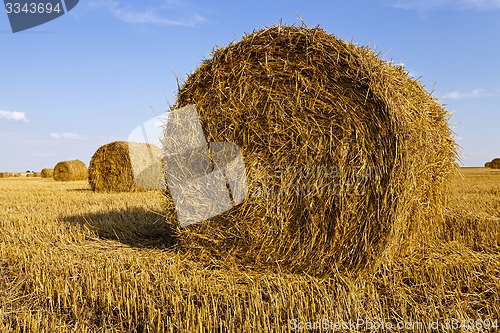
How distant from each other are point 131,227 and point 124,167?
5631 mm

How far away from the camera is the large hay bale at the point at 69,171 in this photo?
17.6 m

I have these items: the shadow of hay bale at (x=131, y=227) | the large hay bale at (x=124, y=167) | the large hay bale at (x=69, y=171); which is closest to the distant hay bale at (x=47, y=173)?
the large hay bale at (x=69, y=171)

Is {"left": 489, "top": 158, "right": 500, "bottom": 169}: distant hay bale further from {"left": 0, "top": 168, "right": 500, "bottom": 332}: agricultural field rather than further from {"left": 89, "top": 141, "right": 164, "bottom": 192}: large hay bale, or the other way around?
{"left": 0, "top": 168, "right": 500, "bottom": 332}: agricultural field

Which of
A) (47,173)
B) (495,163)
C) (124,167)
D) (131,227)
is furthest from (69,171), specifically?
(495,163)

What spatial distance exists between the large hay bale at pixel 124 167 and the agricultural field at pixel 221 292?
581 cm

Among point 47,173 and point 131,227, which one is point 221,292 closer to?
point 131,227

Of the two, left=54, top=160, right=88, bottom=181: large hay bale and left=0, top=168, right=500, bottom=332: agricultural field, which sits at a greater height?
left=54, top=160, right=88, bottom=181: large hay bale

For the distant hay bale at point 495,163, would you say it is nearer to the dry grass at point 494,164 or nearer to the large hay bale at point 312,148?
the dry grass at point 494,164

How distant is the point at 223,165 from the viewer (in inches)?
152

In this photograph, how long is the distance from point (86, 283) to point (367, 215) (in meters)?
2.35

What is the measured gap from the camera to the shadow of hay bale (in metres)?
4.89

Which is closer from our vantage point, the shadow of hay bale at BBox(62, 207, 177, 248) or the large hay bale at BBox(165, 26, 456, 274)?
the large hay bale at BBox(165, 26, 456, 274)

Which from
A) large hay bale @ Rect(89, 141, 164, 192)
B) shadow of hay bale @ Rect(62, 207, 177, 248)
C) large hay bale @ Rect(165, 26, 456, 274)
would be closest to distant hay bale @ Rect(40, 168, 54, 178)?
large hay bale @ Rect(89, 141, 164, 192)

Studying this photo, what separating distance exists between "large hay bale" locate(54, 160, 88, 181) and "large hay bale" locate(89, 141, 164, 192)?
23.9 ft
